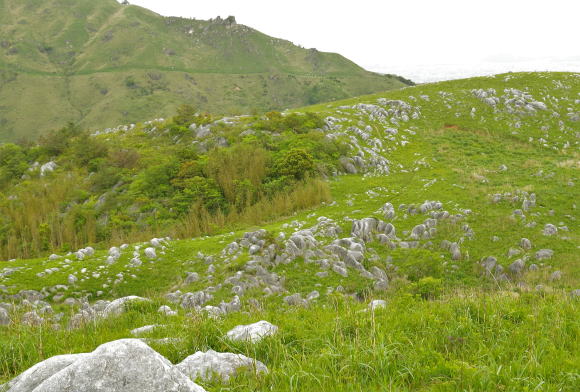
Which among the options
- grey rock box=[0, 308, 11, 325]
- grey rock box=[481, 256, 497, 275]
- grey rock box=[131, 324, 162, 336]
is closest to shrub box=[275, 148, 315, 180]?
grey rock box=[481, 256, 497, 275]

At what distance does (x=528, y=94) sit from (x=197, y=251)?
142 ft

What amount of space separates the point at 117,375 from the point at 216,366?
4.26 feet

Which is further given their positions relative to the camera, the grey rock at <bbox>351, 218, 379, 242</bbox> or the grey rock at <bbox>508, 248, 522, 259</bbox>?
the grey rock at <bbox>351, 218, 379, 242</bbox>

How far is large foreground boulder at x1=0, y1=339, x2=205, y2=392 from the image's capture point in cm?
293

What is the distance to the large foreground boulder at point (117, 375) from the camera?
9.61 feet

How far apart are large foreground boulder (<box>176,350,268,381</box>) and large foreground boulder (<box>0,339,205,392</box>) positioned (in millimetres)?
750

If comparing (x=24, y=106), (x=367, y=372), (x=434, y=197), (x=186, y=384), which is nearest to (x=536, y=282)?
(x=434, y=197)

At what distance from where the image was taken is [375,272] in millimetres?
12148

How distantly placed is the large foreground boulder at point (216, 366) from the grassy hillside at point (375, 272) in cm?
18

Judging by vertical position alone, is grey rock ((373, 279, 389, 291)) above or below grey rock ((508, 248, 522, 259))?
below

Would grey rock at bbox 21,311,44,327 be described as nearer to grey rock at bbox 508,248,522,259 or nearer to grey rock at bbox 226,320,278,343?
grey rock at bbox 226,320,278,343

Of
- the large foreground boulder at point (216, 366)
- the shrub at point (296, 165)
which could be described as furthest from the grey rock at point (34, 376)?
the shrub at point (296, 165)

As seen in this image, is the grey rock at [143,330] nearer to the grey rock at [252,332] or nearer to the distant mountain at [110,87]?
the grey rock at [252,332]

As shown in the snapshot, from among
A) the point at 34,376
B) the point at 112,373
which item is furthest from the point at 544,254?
the point at 34,376
